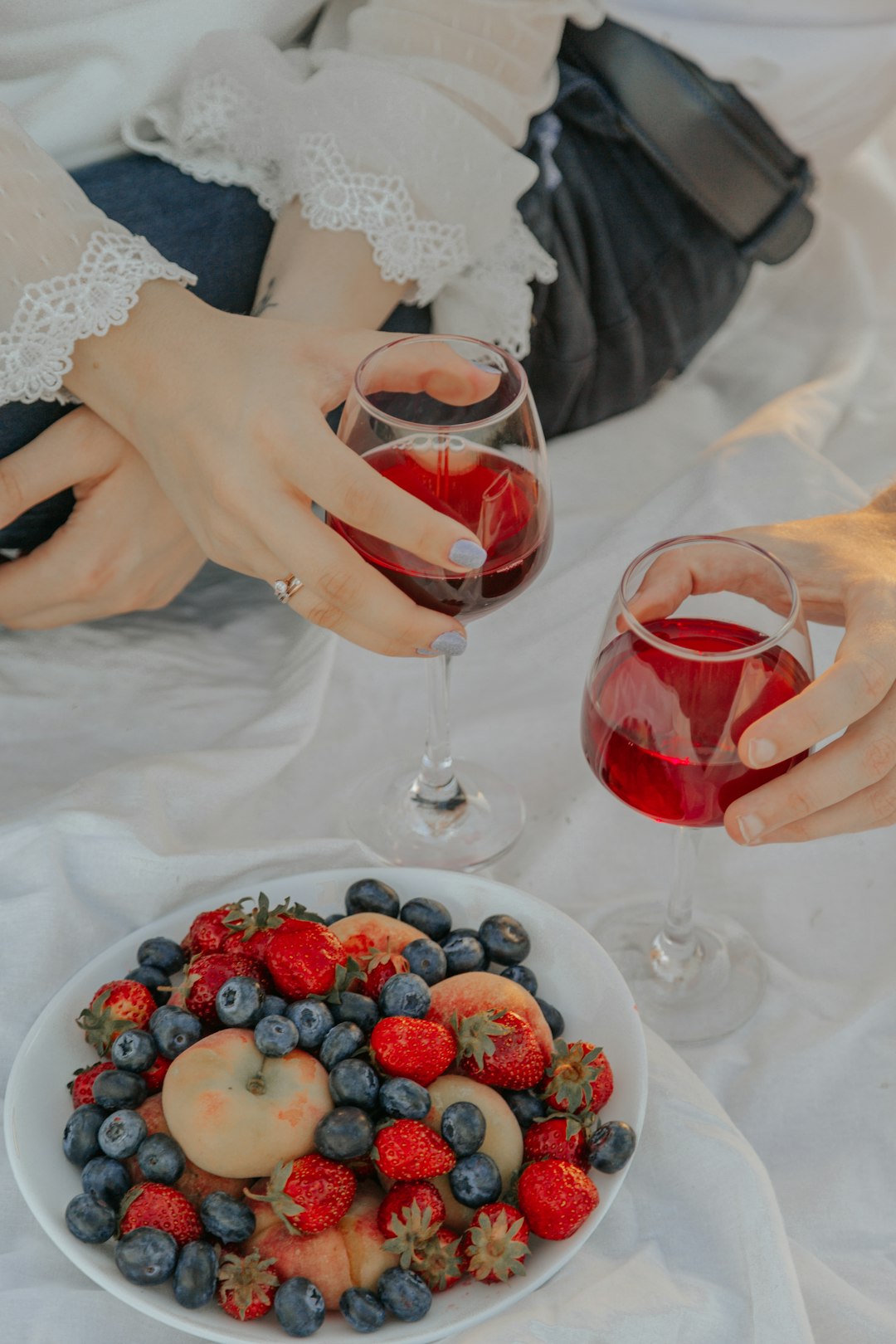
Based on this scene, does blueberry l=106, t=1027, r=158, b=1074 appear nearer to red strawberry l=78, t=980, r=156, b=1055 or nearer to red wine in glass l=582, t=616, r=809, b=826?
red strawberry l=78, t=980, r=156, b=1055

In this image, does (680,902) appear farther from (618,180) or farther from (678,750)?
(618,180)

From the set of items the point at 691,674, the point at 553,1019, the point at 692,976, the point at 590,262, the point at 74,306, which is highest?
the point at 74,306

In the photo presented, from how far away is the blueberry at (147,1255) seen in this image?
0.71m

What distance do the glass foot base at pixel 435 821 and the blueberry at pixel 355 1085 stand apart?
341mm

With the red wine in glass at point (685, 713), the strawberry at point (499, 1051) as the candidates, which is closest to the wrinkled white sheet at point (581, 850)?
the strawberry at point (499, 1051)

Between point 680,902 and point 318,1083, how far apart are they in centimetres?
33

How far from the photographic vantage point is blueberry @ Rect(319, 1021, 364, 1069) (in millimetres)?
777

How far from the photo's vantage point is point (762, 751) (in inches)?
29.2

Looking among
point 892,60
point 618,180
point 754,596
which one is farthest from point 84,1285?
point 892,60

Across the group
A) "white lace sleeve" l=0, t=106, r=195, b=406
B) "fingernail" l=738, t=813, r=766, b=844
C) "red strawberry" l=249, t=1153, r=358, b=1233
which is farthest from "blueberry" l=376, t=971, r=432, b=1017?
"white lace sleeve" l=0, t=106, r=195, b=406

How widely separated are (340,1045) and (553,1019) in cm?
16

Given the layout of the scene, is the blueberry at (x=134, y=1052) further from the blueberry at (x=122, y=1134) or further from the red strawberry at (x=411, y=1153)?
the red strawberry at (x=411, y=1153)

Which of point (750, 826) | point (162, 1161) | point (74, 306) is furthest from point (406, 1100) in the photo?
point (74, 306)

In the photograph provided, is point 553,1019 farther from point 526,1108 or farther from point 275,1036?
point 275,1036
